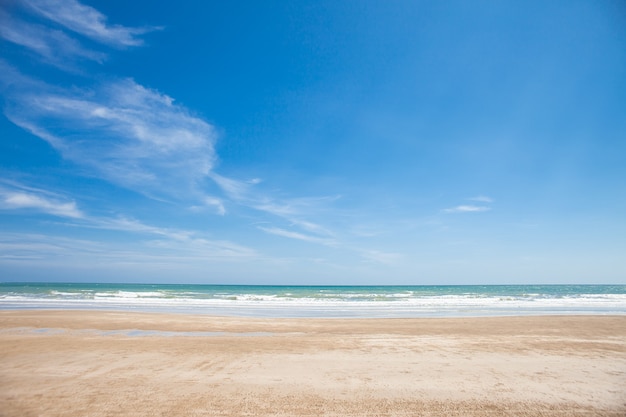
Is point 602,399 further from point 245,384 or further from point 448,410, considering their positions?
point 245,384

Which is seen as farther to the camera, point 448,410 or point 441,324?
point 441,324

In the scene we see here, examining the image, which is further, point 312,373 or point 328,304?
point 328,304

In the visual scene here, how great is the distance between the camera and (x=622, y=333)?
1412cm

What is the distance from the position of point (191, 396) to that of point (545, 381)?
808 centimetres

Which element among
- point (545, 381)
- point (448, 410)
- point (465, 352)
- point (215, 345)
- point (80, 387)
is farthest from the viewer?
point (215, 345)

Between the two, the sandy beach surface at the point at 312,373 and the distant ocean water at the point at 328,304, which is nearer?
the sandy beach surface at the point at 312,373

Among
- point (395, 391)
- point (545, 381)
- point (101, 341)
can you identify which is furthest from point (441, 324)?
point (101, 341)

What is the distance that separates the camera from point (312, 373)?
26.9ft

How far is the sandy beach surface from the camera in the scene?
6211 millimetres

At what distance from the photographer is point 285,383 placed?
7.47 metres

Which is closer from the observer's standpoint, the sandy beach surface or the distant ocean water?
the sandy beach surface

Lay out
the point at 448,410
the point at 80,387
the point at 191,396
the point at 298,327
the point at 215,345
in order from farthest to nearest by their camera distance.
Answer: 1. the point at 298,327
2. the point at 215,345
3. the point at 80,387
4. the point at 191,396
5. the point at 448,410

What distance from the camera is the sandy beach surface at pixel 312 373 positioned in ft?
20.4

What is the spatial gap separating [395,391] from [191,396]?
14.1ft
